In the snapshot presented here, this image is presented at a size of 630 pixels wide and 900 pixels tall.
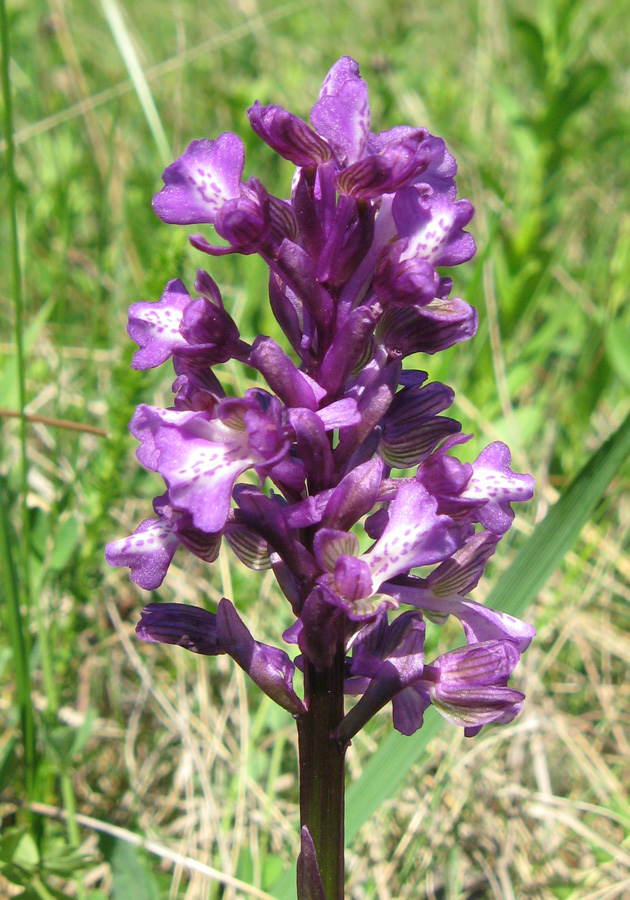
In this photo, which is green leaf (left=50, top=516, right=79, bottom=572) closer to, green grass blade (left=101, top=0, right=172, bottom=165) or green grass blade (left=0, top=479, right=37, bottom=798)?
green grass blade (left=0, top=479, right=37, bottom=798)

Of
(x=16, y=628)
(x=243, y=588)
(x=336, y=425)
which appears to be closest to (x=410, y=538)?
(x=336, y=425)

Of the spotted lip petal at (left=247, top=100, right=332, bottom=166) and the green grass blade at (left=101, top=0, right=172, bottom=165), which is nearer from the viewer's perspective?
the spotted lip petal at (left=247, top=100, right=332, bottom=166)

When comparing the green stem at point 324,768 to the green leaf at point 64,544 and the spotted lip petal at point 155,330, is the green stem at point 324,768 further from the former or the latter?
the green leaf at point 64,544

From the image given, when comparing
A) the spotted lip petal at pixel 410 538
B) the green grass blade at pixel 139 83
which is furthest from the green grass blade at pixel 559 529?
the green grass blade at pixel 139 83

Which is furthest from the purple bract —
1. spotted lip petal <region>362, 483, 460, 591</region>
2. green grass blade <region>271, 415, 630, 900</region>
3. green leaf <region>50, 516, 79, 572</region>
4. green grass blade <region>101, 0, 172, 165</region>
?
green grass blade <region>101, 0, 172, 165</region>

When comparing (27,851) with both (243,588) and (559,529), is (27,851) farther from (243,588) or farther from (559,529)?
(559,529)

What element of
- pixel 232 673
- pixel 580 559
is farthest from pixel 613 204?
pixel 232 673

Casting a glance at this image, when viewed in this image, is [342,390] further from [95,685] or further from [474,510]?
[95,685]

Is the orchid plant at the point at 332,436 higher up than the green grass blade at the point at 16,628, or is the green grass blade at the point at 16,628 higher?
the orchid plant at the point at 332,436
